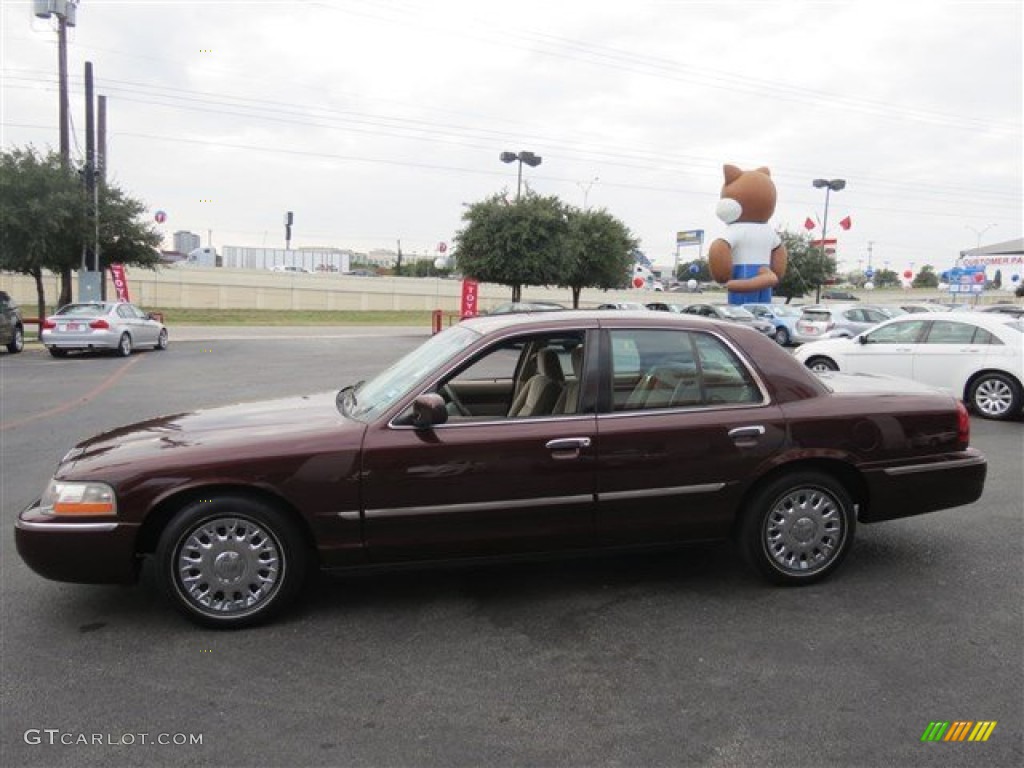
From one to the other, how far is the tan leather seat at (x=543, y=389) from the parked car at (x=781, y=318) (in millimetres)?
24107

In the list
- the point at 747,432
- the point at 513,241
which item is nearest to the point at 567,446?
the point at 747,432

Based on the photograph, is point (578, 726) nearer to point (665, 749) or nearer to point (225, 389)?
point (665, 749)

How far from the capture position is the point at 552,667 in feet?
11.2

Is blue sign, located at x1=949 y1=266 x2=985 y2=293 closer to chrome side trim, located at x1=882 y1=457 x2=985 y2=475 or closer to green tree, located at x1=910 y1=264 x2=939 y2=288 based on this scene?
chrome side trim, located at x1=882 y1=457 x2=985 y2=475

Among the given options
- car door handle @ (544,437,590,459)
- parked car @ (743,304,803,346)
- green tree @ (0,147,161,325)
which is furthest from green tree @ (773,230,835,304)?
car door handle @ (544,437,590,459)

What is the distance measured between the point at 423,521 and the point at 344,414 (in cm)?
78

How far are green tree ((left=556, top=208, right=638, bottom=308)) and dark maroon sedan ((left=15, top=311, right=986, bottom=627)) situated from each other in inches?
1272

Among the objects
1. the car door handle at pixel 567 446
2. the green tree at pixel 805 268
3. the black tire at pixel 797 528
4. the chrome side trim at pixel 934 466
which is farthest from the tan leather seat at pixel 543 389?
the green tree at pixel 805 268

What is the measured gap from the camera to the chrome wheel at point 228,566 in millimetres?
3697

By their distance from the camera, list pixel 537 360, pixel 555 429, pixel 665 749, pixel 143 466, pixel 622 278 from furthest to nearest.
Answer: pixel 622 278, pixel 537 360, pixel 555 429, pixel 143 466, pixel 665 749

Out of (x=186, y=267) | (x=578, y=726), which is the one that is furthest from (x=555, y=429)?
(x=186, y=267)

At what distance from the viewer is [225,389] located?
514 inches

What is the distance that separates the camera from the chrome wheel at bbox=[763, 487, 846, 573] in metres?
4.21

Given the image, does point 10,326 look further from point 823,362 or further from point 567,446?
point 567,446
